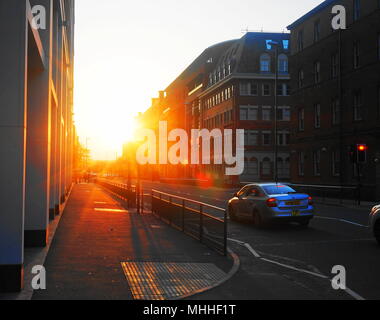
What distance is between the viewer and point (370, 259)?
11.6 m

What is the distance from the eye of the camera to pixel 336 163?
4078 cm

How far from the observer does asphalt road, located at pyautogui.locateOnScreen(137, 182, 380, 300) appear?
8430 millimetres

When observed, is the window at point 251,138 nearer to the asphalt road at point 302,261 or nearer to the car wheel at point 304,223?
the asphalt road at point 302,261

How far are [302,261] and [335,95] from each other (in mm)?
31533

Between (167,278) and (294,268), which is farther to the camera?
(294,268)

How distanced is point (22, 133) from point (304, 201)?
11485mm

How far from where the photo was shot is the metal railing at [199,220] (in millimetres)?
12555

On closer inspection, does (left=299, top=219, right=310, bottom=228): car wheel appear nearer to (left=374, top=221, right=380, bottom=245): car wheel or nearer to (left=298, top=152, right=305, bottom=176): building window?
(left=374, top=221, right=380, bottom=245): car wheel

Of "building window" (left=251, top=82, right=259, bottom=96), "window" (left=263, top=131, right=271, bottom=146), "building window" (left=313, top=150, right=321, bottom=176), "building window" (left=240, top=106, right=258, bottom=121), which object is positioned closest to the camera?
"building window" (left=313, top=150, right=321, bottom=176)

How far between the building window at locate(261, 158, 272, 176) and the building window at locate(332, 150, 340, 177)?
28729 millimetres

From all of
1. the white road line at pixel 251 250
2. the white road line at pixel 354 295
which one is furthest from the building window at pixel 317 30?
the white road line at pixel 354 295

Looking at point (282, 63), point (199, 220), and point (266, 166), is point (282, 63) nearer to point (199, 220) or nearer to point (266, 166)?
point (266, 166)

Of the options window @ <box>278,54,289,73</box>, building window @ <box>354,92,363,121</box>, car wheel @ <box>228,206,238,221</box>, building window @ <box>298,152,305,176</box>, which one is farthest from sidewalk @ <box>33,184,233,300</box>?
window @ <box>278,54,289,73</box>

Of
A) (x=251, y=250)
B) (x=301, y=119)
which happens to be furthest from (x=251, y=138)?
(x=251, y=250)
